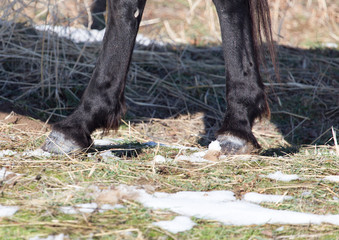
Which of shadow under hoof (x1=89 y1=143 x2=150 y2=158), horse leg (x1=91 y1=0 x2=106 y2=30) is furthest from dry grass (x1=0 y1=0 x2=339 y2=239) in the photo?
horse leg (x1=91 y1=0 x2=106 y2=30)

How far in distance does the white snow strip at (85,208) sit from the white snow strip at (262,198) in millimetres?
492

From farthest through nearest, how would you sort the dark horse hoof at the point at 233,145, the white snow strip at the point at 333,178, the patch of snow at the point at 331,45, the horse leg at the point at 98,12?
the patch of snow at the point at 331,45 → the horse leg at the point at 98,12 → the dark horse hoof at the point at 233,145 → the white snow strip at the point at 333,178

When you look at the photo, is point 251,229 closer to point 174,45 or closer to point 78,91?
point 78,91

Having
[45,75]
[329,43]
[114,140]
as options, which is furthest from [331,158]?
[329,43]

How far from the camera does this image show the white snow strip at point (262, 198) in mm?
1604

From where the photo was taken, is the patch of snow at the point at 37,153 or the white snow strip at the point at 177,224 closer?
the white snow strip at the point at 177,224

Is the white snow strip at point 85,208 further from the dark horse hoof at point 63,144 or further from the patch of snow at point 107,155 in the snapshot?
the dark horse hoof at point 63,144

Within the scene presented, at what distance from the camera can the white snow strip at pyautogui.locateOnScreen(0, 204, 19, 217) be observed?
4.50 ft

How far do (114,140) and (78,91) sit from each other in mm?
1091

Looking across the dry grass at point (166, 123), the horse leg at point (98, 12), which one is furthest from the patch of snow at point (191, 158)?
the horse leg at point (98, 12)

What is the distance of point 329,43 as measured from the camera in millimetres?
5254

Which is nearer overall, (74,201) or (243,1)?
(74,201)

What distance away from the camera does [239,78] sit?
211 cm

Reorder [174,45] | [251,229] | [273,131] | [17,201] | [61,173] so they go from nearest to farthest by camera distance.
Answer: [251,229]
[17,201]
[61,173]
[273,131]
[174,45]
